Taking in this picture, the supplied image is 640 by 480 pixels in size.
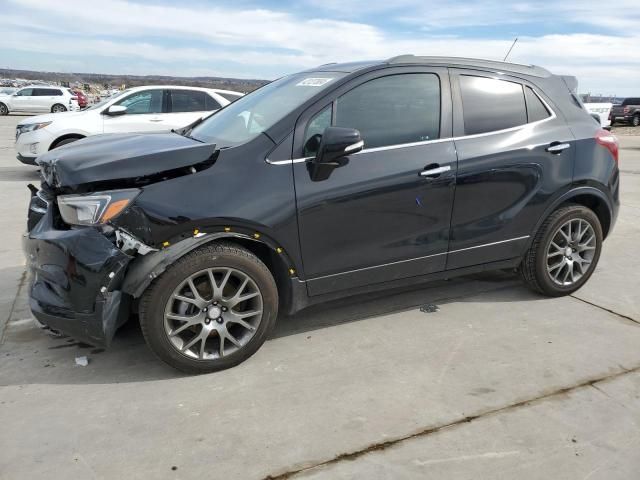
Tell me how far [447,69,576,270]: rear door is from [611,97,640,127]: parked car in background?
30.2 metres

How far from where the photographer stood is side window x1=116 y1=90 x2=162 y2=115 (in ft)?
32.8

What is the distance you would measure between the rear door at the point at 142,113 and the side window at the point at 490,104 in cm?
738

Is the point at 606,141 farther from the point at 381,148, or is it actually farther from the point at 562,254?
the point at 381,148

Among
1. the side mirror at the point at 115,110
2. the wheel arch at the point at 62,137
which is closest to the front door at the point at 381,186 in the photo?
the side mirror at the point at 115,110

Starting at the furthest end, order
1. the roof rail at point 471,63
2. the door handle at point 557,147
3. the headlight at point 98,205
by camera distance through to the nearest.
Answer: the door handle at point 557,147, the roof rail at point 471,63, the headlight at point 98,205

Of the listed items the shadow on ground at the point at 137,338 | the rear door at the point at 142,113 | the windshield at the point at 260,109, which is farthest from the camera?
the rear door at the point at 142,113

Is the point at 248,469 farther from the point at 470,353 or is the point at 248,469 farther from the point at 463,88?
the point at 463,88

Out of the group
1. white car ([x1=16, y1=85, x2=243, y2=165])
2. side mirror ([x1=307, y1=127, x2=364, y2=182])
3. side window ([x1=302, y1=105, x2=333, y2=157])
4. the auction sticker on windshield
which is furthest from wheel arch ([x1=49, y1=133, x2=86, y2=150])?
side mirror ([x1=307, y1=127, x2=364, y2=182])

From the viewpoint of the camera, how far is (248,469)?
2352 millimetres

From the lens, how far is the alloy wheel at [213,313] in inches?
118

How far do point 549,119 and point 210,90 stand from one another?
7664 millimetres

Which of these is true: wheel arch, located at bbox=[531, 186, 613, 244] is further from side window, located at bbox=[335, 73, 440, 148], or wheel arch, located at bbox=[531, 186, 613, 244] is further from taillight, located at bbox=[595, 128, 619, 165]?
side window, located at bbox=[335, 73, 440, 148]

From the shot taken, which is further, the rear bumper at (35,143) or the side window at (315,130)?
the rear bumper at (35,143)

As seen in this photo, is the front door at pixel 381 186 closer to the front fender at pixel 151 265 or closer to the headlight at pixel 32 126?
the front fender at pixel 151 265
